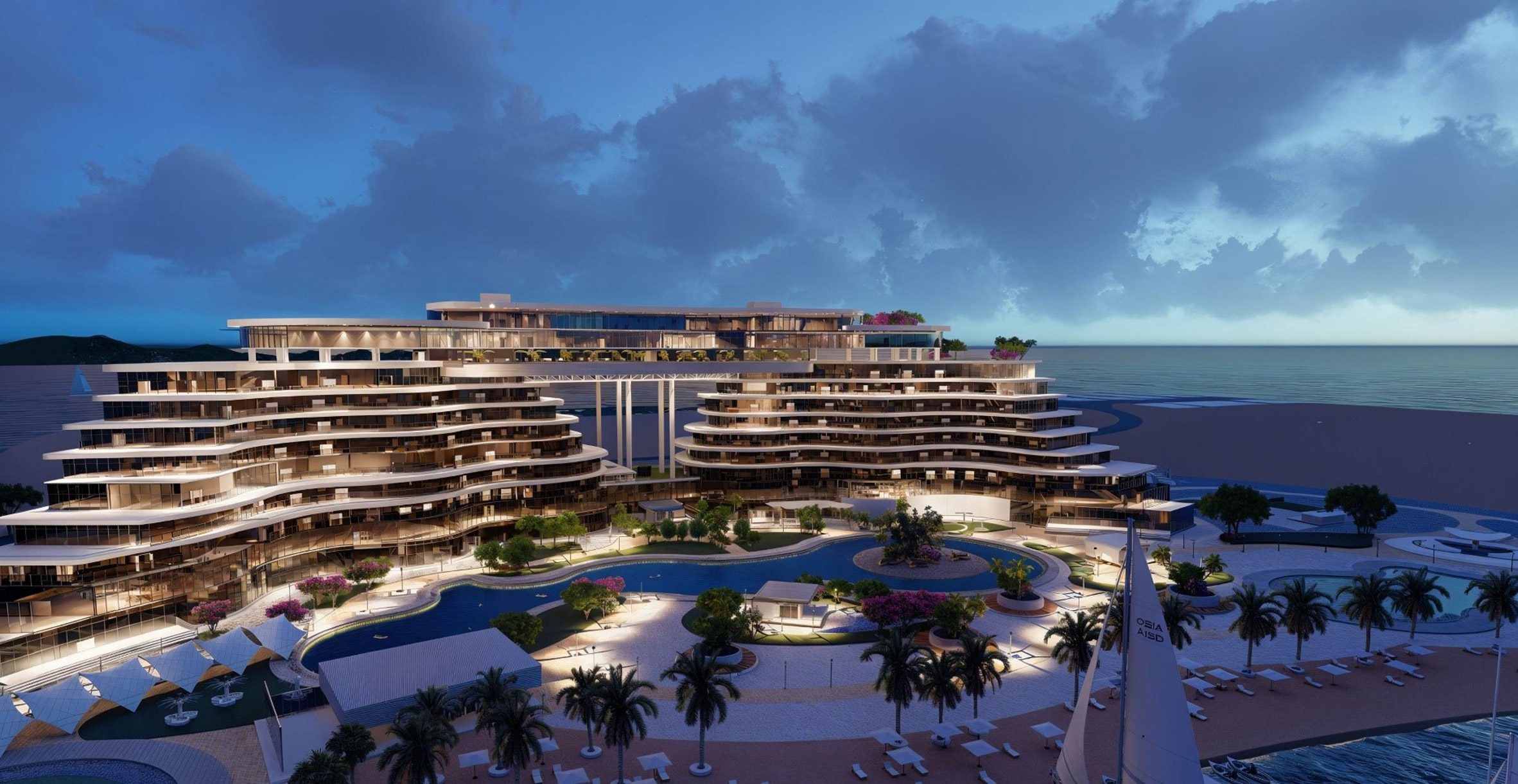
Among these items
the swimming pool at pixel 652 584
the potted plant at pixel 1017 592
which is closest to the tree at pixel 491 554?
the swimming pool at pixel 652 584

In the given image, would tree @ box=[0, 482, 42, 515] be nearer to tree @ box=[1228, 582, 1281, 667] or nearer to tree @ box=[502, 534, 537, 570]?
tree @ box=[502, 534, 537, 570]

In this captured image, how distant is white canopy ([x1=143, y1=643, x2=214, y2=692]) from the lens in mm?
41594

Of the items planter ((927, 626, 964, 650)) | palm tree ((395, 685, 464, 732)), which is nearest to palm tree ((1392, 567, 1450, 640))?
planter ((927, 626, 964, 650))

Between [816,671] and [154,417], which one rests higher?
[154,417]

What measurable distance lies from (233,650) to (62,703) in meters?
7.67

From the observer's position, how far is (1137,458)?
132125 millimetres

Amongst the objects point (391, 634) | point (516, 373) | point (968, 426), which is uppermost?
point (516, 373)

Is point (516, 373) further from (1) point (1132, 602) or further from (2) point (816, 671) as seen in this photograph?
(1) point (1132, 602)

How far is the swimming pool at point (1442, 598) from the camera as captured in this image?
177 feet

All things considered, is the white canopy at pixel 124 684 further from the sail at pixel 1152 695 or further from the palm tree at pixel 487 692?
the sail at pixel 1152 695

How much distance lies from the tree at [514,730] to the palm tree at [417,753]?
1648 mm

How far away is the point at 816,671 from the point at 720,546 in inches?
1211

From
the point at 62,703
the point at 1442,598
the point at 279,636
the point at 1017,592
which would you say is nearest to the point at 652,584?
the point at 279,636

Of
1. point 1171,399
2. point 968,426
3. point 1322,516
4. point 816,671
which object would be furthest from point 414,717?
point 1171,399
